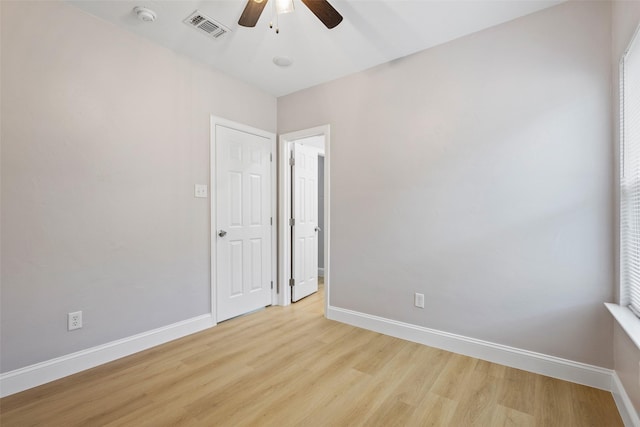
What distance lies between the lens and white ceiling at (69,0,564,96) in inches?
80.1

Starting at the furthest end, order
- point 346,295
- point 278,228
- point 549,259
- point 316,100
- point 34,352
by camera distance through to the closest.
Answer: point 278,228, point 316,100, point 346,295, point 549,259, point 34,352

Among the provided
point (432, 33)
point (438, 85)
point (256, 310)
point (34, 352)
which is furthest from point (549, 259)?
point (34, 352)

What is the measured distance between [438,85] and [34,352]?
3.61 metres

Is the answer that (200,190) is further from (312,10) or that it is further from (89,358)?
(312,10)

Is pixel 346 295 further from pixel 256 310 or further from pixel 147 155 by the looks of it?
pixel 147 155

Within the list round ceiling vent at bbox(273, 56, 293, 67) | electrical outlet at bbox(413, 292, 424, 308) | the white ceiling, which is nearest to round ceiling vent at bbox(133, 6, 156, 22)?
the white ceiling

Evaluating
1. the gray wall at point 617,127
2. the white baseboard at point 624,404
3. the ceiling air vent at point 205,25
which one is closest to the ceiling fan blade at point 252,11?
the ceiling air vent at point 205,25

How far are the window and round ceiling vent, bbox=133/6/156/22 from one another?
300 centimetres

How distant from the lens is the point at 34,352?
6.20ft

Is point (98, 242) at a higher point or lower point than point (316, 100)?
lower

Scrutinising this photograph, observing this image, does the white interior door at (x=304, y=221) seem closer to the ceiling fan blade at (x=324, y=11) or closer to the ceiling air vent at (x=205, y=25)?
the ceiling air vent at (x=205, y=25)

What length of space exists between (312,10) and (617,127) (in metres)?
2.04

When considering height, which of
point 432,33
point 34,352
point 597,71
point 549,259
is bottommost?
point 34,352

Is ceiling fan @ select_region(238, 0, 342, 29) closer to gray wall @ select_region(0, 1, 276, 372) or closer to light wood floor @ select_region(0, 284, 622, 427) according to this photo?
gray wall @ select_region(0, 1, 276, 372)
